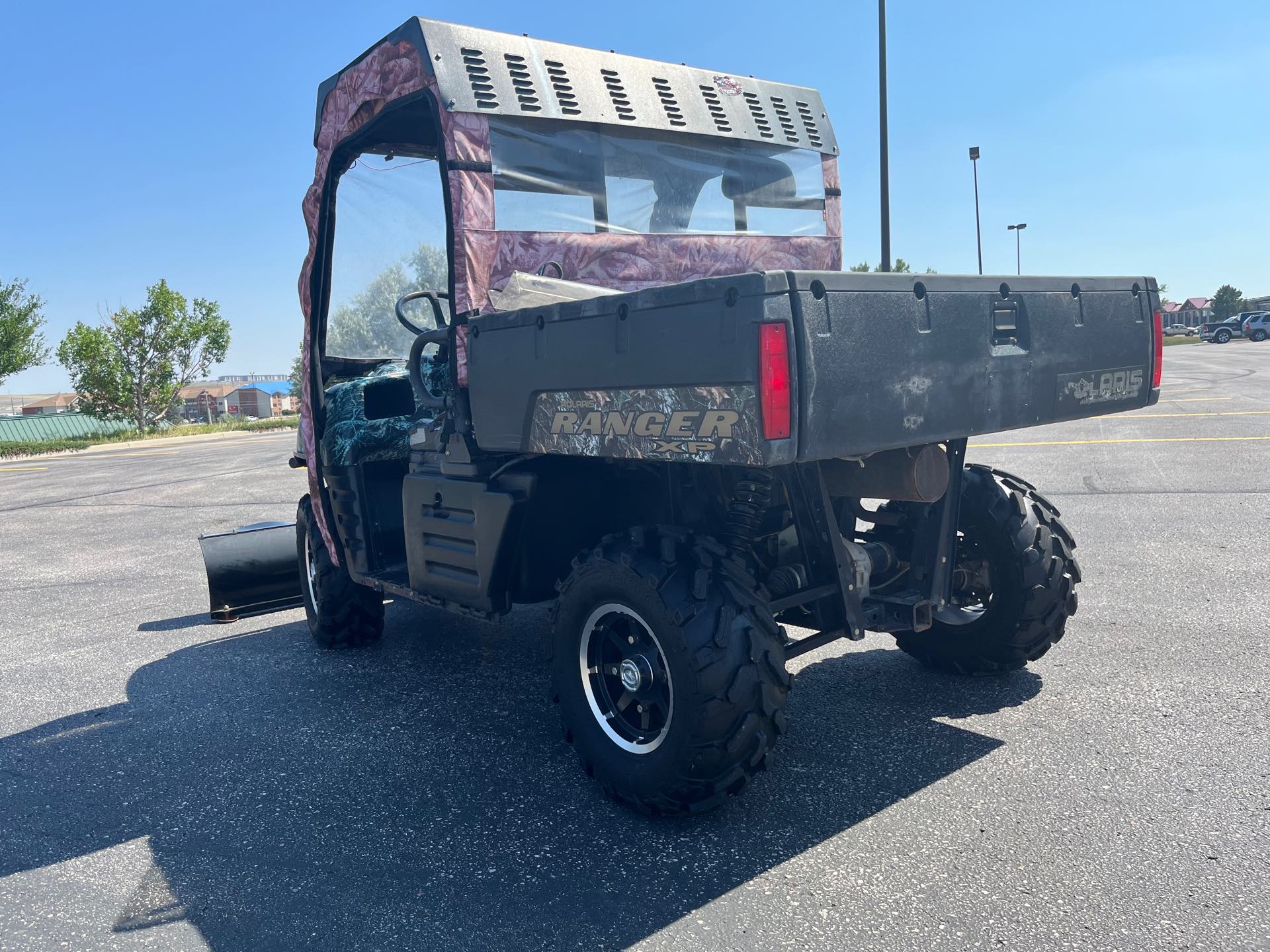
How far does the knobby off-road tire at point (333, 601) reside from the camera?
18.0 feet

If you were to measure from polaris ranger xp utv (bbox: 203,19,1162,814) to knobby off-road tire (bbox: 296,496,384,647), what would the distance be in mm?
22

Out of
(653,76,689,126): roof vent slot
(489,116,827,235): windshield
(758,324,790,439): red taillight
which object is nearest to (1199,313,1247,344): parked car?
(489,116,827,235): windshield

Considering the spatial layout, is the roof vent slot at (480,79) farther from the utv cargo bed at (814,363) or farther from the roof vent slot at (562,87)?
the utv cargo bed at (814,363)

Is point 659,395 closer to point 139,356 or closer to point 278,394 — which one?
point 139,356

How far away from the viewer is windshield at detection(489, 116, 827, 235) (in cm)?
412

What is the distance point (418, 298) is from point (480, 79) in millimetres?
1334

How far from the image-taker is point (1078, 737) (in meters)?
3.84

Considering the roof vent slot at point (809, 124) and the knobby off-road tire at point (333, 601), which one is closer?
the roof vent slot at point (809, 124)

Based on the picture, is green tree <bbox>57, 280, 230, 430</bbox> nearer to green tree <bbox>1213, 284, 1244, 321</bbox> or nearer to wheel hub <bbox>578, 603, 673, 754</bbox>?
wheel hub <bbox>578, 603, 673, 754</bbox>

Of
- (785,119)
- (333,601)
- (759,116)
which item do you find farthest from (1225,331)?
(333,601)

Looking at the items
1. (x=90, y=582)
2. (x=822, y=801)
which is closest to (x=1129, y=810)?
(x=822, y=801)

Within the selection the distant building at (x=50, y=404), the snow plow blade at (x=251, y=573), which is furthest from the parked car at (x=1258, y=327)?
the distant building at (x=50, y=404)

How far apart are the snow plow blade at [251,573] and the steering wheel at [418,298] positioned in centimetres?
199

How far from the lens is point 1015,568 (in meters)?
4.11
